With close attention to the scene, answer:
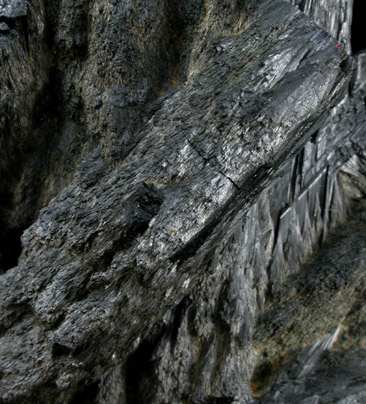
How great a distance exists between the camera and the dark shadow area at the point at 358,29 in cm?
182

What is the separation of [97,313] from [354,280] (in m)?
1.00

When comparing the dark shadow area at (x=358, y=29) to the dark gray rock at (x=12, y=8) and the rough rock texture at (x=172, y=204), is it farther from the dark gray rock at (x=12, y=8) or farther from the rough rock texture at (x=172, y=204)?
the dark gray rock at (x=12, y=8)

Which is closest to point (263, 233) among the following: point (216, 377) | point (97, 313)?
point (216, 377)

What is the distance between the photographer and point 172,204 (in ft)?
3.46

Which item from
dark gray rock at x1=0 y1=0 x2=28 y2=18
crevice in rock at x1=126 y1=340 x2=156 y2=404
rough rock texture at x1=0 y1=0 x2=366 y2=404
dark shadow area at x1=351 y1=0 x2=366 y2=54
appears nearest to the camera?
rough rock texture at x1=0 y1=0 x2=366 y2=404

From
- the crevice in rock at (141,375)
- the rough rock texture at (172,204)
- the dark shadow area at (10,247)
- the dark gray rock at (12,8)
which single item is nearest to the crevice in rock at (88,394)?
the rough rock texture at (172,204)

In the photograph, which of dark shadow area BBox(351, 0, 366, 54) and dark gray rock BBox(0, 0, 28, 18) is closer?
dark gray rock BBox(0, 0, 28, 18)

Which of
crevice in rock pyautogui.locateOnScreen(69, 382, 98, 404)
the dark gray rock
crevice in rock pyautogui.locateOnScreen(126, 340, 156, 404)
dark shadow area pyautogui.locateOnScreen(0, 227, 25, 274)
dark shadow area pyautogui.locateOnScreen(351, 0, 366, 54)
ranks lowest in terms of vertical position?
crevice in rock pyautogui.locateOnScreen(126, 340, 156, 404)

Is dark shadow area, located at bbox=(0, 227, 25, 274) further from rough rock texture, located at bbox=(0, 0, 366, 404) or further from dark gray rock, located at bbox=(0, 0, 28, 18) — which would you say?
dark gray rock, located at bbox=(0, 0, 28, 18)

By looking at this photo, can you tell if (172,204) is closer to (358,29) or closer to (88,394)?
(88,394)

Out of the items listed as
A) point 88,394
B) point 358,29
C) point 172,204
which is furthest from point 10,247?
point 358,29

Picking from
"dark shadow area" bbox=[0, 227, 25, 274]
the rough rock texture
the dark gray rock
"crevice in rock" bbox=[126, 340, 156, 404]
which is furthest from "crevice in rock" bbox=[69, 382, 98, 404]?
the dark gray rock

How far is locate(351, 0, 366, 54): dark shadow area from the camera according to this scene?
5.97 ft

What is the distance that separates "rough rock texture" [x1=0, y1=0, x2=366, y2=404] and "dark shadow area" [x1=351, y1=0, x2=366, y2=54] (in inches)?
4.8
